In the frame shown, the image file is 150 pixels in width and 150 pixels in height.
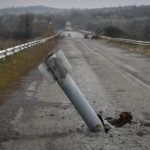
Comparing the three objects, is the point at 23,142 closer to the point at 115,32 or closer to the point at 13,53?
the point at 13,53

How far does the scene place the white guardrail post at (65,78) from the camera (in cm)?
609

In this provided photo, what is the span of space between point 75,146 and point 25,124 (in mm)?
1657

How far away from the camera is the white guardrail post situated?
6.09 meters

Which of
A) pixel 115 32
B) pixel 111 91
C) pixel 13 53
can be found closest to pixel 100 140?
pixel 111 91

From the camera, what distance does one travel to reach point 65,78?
618cm

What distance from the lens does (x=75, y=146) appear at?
18.4 feet

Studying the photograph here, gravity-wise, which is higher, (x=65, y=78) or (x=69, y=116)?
(x=65, y=78)

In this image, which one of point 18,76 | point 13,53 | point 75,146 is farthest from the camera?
point 13,53

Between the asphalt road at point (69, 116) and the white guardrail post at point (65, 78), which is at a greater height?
the white guardrail post at point (65, 78)

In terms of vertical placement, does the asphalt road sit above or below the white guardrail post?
below

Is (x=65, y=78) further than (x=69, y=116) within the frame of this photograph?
No

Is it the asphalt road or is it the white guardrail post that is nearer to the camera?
the asphalt road

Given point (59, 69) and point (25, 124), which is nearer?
point (59, 69)

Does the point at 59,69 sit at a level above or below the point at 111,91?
above
